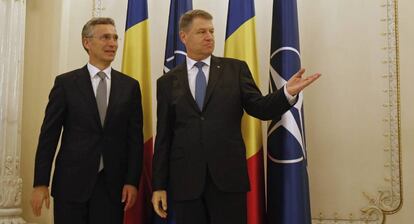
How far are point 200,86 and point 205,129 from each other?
264 millimetres

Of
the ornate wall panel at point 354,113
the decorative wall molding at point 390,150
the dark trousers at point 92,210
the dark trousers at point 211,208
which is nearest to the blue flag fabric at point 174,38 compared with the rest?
the ornate wall panel at point 354,113

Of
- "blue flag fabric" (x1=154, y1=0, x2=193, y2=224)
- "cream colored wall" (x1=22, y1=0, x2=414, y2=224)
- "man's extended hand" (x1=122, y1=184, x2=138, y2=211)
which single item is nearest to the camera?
"man's extended hand" (x1=122, y1=184, x2=138, y2=211)

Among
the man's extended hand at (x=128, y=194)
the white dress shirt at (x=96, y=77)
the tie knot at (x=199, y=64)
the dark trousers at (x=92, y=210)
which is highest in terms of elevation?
the tie knot at (x=199, y=64)

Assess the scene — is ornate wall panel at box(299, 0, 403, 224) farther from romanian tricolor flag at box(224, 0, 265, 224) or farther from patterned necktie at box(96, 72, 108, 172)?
patterned necktie at box(96, 72, 108, 172)

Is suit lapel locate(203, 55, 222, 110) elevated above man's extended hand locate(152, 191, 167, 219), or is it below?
above

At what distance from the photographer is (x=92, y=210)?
2.78 m

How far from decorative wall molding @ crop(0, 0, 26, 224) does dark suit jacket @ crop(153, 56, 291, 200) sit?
134cm

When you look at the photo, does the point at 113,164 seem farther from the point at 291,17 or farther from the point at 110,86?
the point at 291,17

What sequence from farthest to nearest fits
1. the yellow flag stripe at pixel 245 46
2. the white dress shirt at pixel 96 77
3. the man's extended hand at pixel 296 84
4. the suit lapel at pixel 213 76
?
the yellow flag stripe at pixel 245 46
the white dress shirt at pixel 96 77
the suit lapel at pixel 213 76
the man's extended hand at pixel 296 84

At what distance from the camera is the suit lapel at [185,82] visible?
8.96ft

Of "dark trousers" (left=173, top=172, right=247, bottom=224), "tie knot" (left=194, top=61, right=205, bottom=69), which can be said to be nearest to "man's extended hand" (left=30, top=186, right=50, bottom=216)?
"dark trousers" (left=173, top=172, right=247, bottom=224)

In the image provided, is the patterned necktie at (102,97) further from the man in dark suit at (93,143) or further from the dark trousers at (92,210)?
the dark trousers at (92,210)

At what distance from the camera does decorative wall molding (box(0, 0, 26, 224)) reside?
11.8 feet

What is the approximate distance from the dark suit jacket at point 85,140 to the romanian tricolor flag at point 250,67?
2.13 feet
